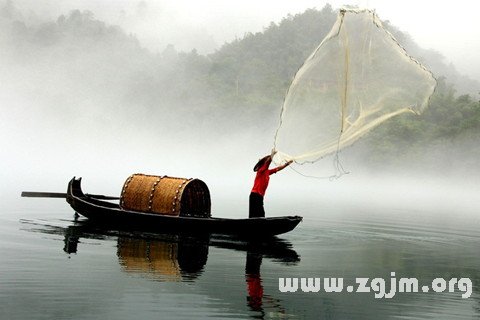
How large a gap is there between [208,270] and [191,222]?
5901 millimetres

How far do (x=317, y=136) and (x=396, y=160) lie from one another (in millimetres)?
86987

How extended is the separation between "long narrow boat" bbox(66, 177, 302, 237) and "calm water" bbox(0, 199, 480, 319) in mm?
365

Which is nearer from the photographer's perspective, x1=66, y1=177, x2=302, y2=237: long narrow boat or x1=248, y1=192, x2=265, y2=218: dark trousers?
x1=66, y1=177, x2=302, y2=237: long narrow boat

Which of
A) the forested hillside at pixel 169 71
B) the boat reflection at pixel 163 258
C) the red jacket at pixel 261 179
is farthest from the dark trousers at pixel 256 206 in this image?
the forested hillside at pixel 169 71

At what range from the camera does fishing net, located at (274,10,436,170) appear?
18500 mm

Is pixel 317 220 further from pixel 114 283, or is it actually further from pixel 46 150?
pixel 46 150

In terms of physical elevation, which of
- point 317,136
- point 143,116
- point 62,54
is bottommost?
point 317,136

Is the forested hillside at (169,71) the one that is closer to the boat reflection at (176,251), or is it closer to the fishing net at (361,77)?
the boat reflection at (176,251)

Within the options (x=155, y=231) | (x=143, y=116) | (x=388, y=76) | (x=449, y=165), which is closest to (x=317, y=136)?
(x=388, y=76)

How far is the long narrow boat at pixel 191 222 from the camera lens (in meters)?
22.5

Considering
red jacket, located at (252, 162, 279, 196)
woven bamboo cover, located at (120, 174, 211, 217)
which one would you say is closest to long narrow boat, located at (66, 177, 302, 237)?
woven bamboo cover, located at (120, 174, 211, 217)

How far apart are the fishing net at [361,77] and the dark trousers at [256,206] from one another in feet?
8.80

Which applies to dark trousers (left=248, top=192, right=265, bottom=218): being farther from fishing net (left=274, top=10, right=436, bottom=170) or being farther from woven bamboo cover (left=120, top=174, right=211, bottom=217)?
fishing net (left=274, top=10, right=436, bottom=170)

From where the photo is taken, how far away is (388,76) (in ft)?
63.8
